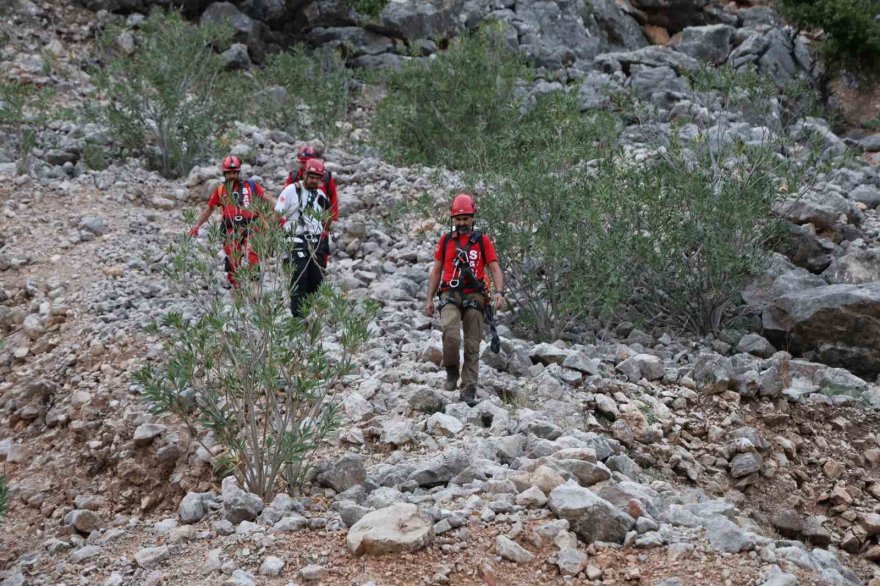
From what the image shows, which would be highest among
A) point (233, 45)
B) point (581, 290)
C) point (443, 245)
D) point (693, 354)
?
point (233, 45)

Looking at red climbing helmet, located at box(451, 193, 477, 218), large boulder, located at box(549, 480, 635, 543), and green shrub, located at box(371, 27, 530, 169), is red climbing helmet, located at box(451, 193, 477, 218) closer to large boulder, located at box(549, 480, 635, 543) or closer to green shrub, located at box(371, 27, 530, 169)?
large boulder, located at box(549, 480, 635, 543)

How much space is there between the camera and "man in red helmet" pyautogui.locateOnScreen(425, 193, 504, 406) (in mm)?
6480

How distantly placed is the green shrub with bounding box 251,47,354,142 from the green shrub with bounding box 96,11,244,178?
3.95 feet

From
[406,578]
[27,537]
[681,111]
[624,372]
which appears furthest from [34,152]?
[681,111]

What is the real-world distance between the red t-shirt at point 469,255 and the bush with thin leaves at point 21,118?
26.6 ft

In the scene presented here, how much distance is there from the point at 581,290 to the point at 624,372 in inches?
47.0

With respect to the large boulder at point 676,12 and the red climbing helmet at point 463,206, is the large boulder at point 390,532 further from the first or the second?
the large boulder at point 676,12

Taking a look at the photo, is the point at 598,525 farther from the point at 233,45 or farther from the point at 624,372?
the point at 233,45

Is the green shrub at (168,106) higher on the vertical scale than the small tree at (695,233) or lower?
higher

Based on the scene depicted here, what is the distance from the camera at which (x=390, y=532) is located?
4.31 metres

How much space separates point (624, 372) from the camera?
293 inches

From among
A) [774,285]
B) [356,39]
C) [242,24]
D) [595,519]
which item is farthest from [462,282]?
[356,39]

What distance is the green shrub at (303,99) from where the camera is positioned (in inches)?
610

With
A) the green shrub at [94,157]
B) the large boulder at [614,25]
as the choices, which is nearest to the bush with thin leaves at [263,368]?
the green shrub at [94,157]
